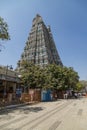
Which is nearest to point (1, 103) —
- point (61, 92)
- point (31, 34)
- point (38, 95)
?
point (38, 95)

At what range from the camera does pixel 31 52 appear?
3944 inches

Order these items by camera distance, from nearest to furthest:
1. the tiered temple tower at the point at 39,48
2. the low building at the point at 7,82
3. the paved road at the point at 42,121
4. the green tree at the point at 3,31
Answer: the paved road at the point at 42,121 → the green tree at the point at 3,31 → the low building at the point at 7,82 → the tiered temple tower at the point at 39,48

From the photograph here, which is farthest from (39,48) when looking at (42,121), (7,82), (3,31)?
(42,121)

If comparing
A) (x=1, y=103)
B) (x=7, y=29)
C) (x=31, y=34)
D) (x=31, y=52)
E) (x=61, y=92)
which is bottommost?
(x=1, y=103)

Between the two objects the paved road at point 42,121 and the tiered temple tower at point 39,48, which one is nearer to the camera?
the paved road at point 42,121

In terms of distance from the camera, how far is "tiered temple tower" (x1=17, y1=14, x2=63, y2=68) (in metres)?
95.0

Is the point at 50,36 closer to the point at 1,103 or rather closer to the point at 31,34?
the point at 31,34

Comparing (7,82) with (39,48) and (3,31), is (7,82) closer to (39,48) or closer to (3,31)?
(3,31)

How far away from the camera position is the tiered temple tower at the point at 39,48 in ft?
312

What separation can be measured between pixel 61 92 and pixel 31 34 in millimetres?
58160

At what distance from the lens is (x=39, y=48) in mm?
98562

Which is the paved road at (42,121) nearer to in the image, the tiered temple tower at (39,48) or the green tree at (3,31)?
the green tree at (3,31)

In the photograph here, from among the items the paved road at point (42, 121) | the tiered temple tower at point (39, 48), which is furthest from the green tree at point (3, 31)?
the tiered temple tower at point (39, 48)

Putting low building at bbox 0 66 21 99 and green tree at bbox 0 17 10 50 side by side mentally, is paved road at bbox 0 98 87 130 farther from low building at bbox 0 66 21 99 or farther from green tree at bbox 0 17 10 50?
low building at bbox 0 66 21 99
